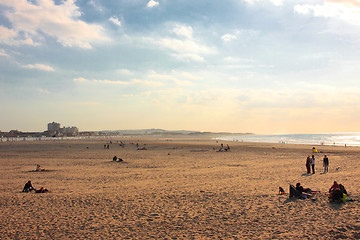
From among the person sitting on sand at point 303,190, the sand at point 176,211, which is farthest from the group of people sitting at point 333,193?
the sand at point 176,211

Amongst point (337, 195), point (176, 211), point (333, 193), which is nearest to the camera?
point (176, 211)

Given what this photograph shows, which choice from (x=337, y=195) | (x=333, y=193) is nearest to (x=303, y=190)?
(x=333, y=193)

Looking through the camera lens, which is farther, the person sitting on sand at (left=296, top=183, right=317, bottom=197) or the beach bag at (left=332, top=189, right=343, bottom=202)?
the person sitting on sand at (left=296, top=183, right=317, bottom=197)

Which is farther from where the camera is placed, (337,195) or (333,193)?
(333,193)

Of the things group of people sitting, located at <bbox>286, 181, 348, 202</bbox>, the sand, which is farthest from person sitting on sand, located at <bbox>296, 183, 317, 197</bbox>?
the sand

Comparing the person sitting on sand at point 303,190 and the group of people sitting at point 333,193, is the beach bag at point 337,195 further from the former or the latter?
the person sitting on sand at point 303,190

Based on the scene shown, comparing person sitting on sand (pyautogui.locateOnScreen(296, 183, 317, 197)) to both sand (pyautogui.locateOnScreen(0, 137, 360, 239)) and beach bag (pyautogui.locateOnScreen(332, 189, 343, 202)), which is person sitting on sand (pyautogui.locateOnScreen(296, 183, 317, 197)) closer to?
sand (pyautogui.locateOnScreen(0, 137, 360, 239))

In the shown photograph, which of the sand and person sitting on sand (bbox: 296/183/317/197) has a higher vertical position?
person sitting on sand (bbox: 296/183/317/197)

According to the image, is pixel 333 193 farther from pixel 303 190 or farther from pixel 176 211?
pixel 176 211

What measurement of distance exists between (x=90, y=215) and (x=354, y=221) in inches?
365

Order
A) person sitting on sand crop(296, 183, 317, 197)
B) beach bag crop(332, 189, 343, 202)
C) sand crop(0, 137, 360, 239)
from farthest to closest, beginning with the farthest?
person sitting on sand crop(296, 183, 317, 197) < beach bag crop(332, 189, 343, 202) < sand crop(0, 137, 360, 239)

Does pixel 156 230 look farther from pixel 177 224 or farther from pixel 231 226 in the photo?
pixel 231 226

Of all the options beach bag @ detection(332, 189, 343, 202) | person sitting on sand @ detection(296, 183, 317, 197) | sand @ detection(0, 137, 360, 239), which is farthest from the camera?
person sitting on sand @ detection(296, 183, 317, 197)

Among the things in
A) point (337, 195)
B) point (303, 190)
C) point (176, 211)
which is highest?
point (337, 195)
